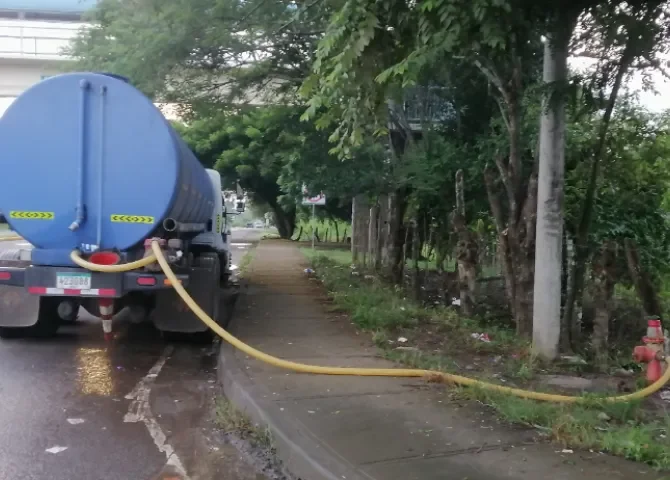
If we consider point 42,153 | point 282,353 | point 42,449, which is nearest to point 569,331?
point 282,353

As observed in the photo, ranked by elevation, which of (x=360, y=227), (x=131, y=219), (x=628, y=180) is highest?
(x=628, y=180)

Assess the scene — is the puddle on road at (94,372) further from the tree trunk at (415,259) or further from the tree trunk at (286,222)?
the tree trunk at (286,222)

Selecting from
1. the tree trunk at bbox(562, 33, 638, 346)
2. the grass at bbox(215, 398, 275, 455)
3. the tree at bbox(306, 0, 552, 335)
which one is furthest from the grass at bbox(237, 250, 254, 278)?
the grass at bbox(215, 398, 275, 455)

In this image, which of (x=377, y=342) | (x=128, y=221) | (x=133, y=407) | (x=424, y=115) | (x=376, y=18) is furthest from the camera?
(x=424, y=115)

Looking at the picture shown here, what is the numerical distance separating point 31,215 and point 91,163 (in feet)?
2.97

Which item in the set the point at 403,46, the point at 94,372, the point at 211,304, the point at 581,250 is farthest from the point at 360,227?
the point at 403,46

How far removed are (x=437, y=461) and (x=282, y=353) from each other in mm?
3608

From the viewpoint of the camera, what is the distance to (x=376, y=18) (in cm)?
573

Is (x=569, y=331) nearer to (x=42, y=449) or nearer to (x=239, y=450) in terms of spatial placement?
(x=239, y=450)

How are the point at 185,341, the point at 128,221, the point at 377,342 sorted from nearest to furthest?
the point at 128,221 → the point at 377,342 → the point at 185,341

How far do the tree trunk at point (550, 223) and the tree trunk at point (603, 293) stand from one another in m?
0.51

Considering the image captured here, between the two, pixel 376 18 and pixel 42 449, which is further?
pixel 376 18

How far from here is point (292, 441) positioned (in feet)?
16.5

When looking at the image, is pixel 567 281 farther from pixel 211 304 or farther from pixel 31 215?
pixel 31 215
